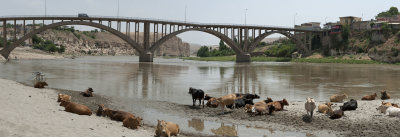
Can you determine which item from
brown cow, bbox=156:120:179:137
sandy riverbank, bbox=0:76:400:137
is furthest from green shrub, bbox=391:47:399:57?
brown cow, bbox=156:120:179:137

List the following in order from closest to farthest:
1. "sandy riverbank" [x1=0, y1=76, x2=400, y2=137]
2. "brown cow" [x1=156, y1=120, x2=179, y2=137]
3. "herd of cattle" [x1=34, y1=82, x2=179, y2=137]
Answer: "sandy riverbank" [x1=0, y1=76, x2=400, y2=137] < "brown cow" [x1=156, y1=120, x2=179, y2=137] < "herd of cattle" [x1=34, y1=82, x2=179, y2=137]

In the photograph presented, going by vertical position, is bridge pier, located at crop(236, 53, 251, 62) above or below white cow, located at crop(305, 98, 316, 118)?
above

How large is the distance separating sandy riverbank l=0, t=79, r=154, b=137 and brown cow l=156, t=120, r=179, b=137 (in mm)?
544

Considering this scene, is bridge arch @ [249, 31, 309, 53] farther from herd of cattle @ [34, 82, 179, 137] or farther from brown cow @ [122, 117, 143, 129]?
brown cow @ [122, 117, 143, 129]

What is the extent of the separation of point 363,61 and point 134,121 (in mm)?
97121

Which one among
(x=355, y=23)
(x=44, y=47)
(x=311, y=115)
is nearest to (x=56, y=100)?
(x=311, y=115)

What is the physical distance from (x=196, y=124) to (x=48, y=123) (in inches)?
229

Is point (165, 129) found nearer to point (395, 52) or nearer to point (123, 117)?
point (123, 117)

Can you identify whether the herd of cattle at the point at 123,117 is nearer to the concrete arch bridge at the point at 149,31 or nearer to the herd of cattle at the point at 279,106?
the herd of cattle at the point at 279,106

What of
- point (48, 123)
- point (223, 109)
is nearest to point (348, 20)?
point (223, 109)

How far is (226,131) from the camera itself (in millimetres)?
14516

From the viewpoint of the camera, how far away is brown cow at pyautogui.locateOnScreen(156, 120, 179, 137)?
1238 centimetres

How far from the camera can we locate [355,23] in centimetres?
12288

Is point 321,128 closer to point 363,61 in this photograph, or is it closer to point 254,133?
point 254,133
